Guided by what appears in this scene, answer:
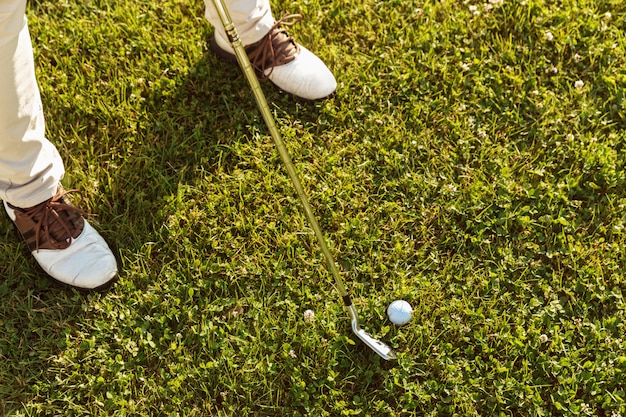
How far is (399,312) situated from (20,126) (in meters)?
1.78

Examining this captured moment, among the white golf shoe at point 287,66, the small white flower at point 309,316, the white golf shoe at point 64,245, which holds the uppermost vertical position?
the white golf shoe at point 287,66

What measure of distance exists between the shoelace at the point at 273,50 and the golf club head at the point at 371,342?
4.53ft

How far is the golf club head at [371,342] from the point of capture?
288cm

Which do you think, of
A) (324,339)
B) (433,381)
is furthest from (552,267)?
(324,339)

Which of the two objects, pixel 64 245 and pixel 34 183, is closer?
pixel 34 183

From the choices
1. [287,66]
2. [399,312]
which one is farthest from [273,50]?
[399,312]

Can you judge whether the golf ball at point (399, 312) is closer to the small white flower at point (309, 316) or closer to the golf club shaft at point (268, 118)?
the golf club shaft at point (268, 118)

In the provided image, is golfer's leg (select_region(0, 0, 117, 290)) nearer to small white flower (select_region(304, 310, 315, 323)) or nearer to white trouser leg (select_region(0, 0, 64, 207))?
white trouser leg (select_region(0, 0, 64, 207))

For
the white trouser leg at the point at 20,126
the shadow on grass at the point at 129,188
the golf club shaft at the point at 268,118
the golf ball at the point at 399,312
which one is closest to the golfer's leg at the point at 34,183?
the white trouser leg at the point at 20,126

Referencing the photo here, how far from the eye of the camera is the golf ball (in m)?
2.96

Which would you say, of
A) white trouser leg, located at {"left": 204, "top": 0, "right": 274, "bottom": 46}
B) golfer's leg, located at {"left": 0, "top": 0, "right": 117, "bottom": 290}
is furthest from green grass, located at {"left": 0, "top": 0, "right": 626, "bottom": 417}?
white trouser leg, located at {"left": 204, "top": 0, "right": 274, "bottom": 46}

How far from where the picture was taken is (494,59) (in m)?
3.66

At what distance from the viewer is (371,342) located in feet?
9.51

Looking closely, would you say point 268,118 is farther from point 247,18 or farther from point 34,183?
point 34,183
